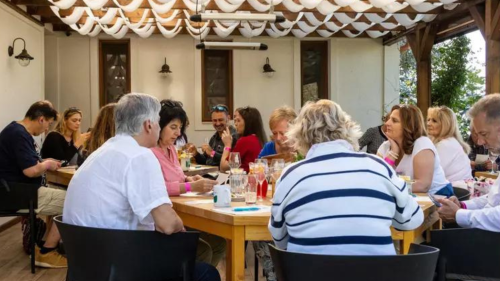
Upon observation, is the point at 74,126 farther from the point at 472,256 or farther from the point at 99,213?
the point at 472,256

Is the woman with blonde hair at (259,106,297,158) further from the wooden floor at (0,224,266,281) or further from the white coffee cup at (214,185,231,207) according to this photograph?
the white coffee cup at (214,185,231,207)

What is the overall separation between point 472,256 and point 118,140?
66.6 inches

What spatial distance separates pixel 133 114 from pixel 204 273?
0.83m

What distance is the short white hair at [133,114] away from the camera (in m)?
2.58

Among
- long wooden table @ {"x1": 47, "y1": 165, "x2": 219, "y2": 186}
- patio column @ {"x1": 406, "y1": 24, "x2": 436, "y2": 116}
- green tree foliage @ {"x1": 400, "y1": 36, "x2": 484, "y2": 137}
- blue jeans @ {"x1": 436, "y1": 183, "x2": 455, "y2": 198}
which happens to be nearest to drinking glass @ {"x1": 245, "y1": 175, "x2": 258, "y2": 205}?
blue jeans @ {"x1": 436, "y1": 183, "x2": 455, "y2": 198}

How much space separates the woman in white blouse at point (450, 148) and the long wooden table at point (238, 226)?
1.67m

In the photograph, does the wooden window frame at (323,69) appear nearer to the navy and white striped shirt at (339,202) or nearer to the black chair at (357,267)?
the navy and white striped shirt at (339,202)

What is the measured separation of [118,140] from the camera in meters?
2.51

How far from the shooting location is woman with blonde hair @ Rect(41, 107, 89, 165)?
612 cm

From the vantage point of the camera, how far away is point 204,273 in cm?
279

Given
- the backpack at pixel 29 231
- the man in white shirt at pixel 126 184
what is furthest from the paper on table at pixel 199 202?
the backpack at pixel 29 231

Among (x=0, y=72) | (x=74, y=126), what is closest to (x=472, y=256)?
(x=74, y=126)

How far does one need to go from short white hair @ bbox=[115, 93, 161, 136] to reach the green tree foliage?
8947 mm

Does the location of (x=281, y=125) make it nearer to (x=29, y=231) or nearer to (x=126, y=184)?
(x=126, y=184)
